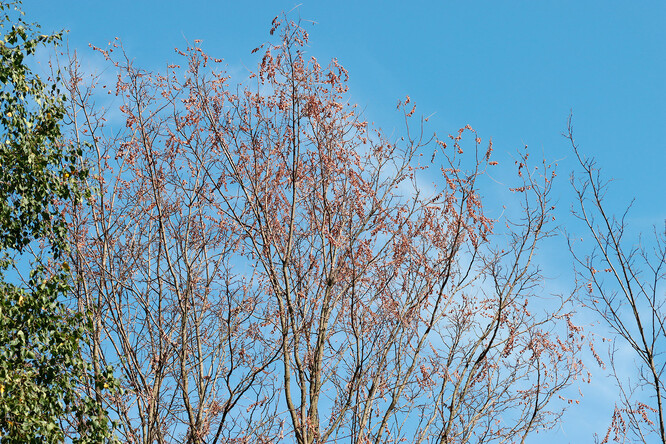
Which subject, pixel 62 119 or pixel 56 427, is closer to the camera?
pixel 56 427

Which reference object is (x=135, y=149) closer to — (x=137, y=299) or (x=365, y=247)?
(x=137, y=299)

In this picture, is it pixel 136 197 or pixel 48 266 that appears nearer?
pixel 48 266

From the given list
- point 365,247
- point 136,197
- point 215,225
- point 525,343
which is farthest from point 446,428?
point 136,197

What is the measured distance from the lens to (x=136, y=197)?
409 inches

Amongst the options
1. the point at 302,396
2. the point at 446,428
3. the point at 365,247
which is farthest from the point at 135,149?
the point at 446,428

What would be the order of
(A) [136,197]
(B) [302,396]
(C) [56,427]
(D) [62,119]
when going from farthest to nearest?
(A) [136,197] < (D) [62,119] < (B) [302,396] < (C) [56,427]

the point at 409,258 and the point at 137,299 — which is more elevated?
the point at 409,258

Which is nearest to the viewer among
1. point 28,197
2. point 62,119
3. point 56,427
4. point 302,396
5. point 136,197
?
point 56,427

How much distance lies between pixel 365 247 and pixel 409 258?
2.15ft

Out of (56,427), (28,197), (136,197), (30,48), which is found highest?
(30,48)

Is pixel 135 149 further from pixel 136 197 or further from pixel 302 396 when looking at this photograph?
pixel 302 396

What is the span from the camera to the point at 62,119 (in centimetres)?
973

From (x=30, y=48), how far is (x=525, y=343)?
27.1 feet

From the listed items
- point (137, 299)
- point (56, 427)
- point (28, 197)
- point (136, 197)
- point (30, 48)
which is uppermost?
→ point (30, 48)
